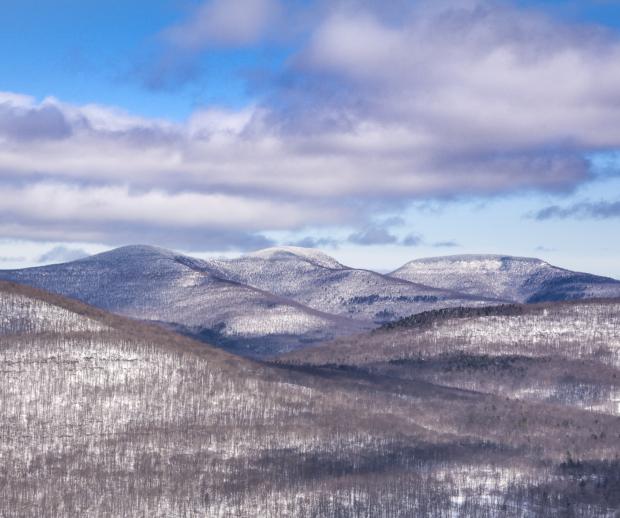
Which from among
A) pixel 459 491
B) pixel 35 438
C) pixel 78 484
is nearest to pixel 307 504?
pixel 459 491

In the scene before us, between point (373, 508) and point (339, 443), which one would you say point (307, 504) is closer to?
point (373, 508)

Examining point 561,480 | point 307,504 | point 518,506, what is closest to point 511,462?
point 561,480

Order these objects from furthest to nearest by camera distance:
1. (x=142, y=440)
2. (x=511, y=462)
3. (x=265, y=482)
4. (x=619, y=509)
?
1. (x=142, y=440)
2. (x=511, y=462)
3. (x=265, y=482)
4. (x=619, y=509)

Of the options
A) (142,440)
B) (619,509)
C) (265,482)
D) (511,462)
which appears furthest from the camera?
(142,440)

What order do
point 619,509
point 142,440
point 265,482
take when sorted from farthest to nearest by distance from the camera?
1. point 142,440
2. point 265,482
3. point 619,509

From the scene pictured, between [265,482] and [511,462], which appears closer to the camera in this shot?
[265,482]

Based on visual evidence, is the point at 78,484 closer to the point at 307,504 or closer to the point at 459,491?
the point at 307,504

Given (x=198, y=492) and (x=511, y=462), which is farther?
(x=511, y=462)

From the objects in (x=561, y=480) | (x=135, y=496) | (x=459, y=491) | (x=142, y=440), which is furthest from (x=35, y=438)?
(x=561, y=480)
